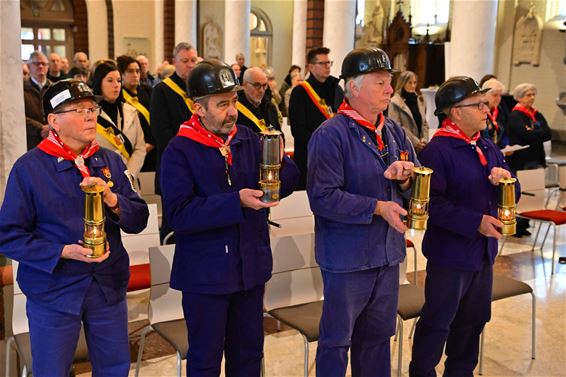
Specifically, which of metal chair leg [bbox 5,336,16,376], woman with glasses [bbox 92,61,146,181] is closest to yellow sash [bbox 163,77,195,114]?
woman with glasses [bbox 92,61,146,181]

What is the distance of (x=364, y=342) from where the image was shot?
324 cm

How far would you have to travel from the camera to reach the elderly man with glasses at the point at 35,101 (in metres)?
5.90

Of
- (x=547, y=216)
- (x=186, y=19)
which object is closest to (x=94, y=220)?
(x=547, y=216)

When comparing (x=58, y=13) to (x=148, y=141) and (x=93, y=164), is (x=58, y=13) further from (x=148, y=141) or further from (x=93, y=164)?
(x=93, y=164)

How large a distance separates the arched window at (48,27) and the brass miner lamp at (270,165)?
799 inches

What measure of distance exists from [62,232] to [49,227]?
56mm

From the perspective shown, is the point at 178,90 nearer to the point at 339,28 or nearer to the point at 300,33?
the point at 339,28

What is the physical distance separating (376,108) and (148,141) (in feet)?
11.8

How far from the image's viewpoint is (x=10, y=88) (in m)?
4.39

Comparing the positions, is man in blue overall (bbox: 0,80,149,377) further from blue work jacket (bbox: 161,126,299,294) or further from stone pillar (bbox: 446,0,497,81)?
stone pillar (bbox: 446,0,497,81)

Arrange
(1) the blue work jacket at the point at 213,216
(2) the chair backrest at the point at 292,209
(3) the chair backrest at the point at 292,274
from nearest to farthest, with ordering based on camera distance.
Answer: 1. (1) the blue work jacket at the point at 213,216
2. (3) the chair backrest at the point at 292,274
3. (2) the chair backrest at the point at 292,209

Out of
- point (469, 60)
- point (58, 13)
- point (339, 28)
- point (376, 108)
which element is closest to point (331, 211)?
point (376, 108)

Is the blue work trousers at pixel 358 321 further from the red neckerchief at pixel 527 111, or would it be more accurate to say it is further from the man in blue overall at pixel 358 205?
the red neckerchief at pixel 527 111

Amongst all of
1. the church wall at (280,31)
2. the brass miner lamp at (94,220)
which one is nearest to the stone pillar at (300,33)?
the church wall at (280,31)
